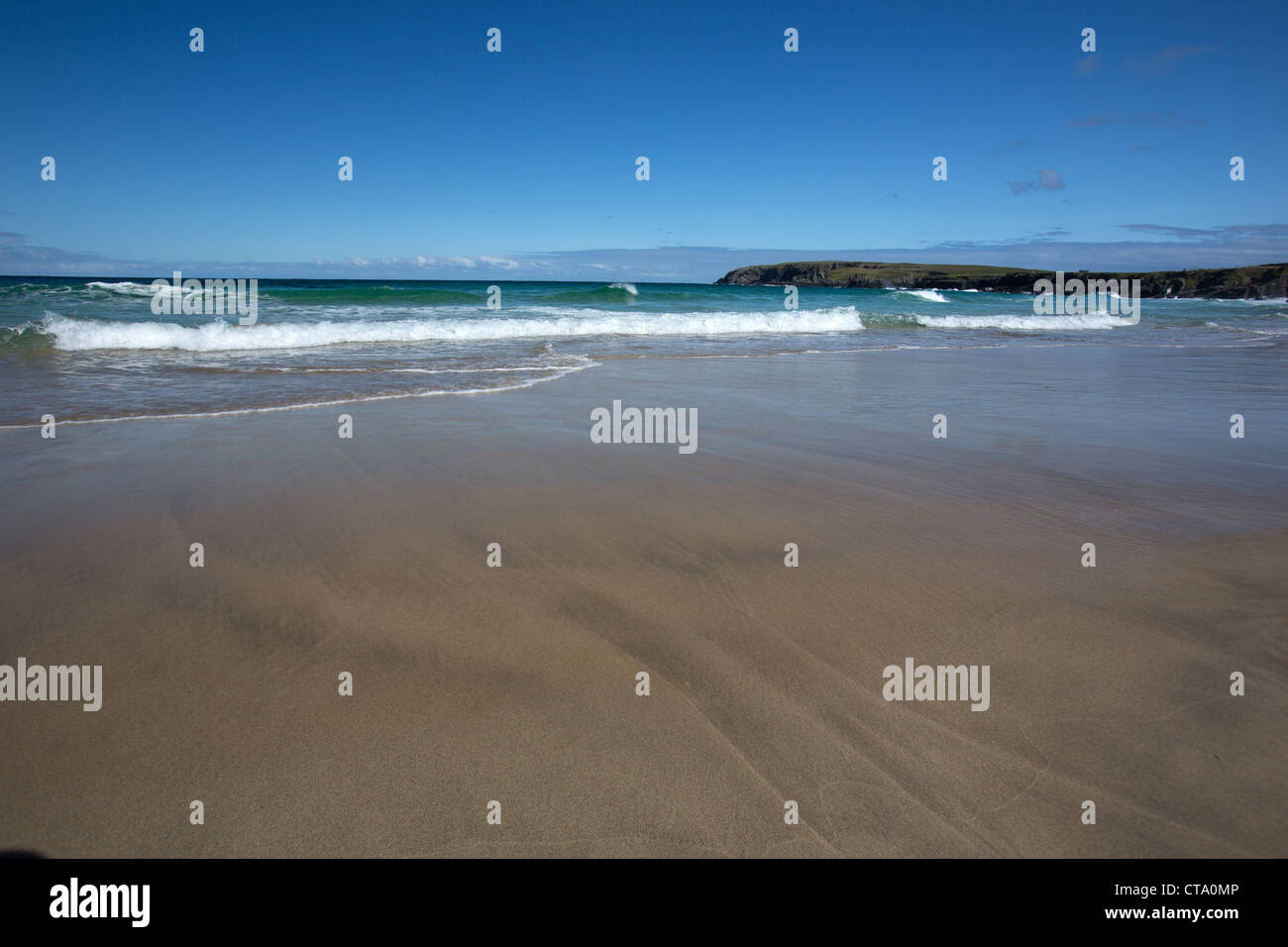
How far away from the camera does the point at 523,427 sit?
7.01 m

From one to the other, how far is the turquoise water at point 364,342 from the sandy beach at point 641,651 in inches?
147

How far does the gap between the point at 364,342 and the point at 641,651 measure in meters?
15.3

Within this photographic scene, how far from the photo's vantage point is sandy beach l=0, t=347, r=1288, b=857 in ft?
6.31

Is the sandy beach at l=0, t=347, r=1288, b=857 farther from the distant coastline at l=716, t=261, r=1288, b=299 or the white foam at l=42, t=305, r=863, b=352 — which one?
the distant coastline at l=716, t=261, r=1288, b=299

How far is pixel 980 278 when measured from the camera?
262ft

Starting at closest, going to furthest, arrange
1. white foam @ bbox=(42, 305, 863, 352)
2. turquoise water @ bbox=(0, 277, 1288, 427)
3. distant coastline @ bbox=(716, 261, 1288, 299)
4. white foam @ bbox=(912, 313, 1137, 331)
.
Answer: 1. turquoise water @ bbox=(0, 277, 1288, 427)
2. white foam @ bbox=(42, 305, 863, 352)
3. white foam @ bbox=(912, 313, 1137, 331)
4. distant coastline @ bbox=(716, 261, 1288, 299)

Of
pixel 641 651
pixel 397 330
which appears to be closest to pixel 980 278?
pixel 397 330

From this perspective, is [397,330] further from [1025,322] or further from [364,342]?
[1025,322]

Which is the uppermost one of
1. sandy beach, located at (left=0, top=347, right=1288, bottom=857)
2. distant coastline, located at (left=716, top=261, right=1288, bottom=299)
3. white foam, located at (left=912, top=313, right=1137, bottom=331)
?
distant coastline, located at (left=716, top=261, right=1288, bottom=299)

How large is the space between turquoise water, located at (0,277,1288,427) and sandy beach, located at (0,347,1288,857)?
374cm

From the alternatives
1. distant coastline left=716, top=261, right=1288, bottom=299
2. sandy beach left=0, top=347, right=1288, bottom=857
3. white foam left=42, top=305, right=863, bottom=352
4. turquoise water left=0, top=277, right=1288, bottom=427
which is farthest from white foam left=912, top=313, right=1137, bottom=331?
distant coastline left=716, top=261, right=1288, bottom=299
